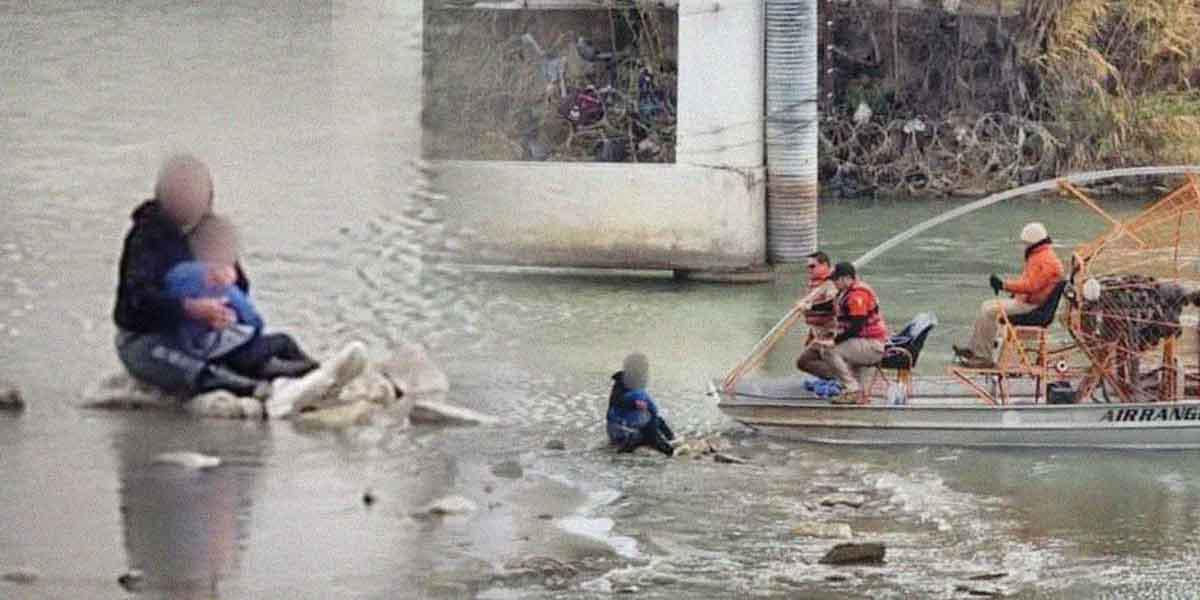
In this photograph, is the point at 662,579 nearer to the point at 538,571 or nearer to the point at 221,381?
the point at 538,571

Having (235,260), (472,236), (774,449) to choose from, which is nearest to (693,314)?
(774,449)

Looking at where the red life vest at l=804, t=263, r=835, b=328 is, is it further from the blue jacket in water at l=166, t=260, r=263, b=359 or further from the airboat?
the blue jacket in water at l=166, t=260, r=263, b=359

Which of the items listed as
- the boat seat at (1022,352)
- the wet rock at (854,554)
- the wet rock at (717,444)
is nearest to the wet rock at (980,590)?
the wet rock at (854,554)

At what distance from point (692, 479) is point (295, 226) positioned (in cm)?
590

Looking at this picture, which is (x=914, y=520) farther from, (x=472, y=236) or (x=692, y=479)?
(x=472, y=236)

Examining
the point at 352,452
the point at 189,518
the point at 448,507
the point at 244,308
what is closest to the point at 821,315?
the point at 448,507

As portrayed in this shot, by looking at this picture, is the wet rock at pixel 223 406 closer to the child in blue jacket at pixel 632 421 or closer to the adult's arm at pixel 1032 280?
the child in blue jacket at pixel 632 421

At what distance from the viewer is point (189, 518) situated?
8703mm

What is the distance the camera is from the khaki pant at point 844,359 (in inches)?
530

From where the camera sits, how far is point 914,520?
459 inches

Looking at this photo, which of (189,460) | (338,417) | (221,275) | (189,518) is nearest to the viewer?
(221,275)

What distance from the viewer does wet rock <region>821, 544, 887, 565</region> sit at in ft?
34.1

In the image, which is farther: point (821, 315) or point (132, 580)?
point (821, 315)

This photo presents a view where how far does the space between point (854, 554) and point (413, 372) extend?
3.27 m
